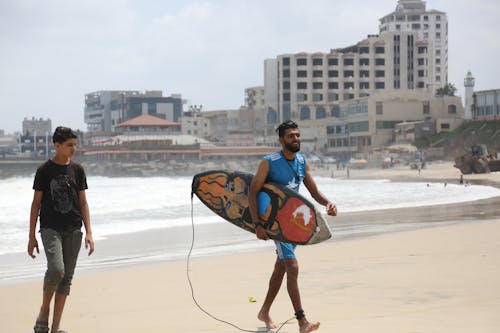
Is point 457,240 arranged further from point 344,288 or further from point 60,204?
point 60,204

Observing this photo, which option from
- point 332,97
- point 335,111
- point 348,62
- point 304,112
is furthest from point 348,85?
point 335,111

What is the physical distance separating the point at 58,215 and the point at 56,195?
5.1 inches

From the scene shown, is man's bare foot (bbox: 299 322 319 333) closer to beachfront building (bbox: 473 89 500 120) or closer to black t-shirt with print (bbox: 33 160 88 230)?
black t-shirt with print (bbox: 33 160 88 230)

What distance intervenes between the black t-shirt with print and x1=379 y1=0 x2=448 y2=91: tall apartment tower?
151308 millimetres

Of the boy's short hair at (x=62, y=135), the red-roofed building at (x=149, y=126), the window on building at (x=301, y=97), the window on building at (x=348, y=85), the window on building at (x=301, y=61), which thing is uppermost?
the window on building at (x=301, y=61)

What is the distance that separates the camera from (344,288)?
288 inches

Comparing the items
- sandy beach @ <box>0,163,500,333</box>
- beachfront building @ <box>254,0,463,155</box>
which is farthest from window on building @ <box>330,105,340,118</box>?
sandy beach @ <box>0,163,500,333</box>

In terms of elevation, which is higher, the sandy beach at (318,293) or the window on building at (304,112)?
the window on building at (304,112)

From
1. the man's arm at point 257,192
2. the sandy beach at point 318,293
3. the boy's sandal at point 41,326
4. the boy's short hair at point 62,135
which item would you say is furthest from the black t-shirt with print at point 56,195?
the man's arm at point 257,192

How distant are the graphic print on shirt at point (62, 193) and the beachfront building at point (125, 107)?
14209cm

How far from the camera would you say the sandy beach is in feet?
19.4

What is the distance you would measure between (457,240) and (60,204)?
717 cm

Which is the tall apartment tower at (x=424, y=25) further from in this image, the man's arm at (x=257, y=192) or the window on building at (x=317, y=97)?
the man's arm at (x=257, y=192)

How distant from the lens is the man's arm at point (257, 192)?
18.1ft
